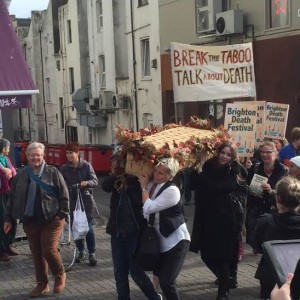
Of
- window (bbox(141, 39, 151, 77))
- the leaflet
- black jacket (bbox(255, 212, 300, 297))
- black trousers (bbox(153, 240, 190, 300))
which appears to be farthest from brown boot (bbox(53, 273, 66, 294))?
window (bbox(141, 39, 151, 77))

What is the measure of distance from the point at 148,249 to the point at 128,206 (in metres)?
0.58

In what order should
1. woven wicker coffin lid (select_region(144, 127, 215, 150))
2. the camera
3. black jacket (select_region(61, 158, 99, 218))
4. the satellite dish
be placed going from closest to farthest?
the camera < woven wicker coffin lid (select_region(144, 127, 215, 150)) < black jacket (select_region(61, 158, 99, 218)) < the satellite dish

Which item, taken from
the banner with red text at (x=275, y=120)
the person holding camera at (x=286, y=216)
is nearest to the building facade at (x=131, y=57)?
the banner with red text at (x=275, y=120)

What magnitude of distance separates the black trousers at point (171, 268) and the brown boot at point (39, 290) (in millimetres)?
1871

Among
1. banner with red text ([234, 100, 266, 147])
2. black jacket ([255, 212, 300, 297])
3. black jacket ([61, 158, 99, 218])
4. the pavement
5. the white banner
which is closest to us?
black jacket ([255, 212, 300, 297])

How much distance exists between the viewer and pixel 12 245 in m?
9.63

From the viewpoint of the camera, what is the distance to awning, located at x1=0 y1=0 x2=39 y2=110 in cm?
941

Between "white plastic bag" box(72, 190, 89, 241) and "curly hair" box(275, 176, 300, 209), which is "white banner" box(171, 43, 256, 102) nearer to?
"white plastic bag" box(72, 190, 89, 241)

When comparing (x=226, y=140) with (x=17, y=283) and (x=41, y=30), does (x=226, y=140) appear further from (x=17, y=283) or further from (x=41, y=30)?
(x=41, y=30)

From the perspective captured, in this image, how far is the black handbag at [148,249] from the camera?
552 centimetres

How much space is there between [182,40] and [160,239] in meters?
16.2

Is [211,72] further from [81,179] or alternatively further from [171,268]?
[171,268]

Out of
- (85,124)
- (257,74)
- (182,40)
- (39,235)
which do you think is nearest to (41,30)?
(85,124)

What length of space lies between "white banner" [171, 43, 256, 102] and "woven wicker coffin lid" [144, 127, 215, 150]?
4.39 metres
